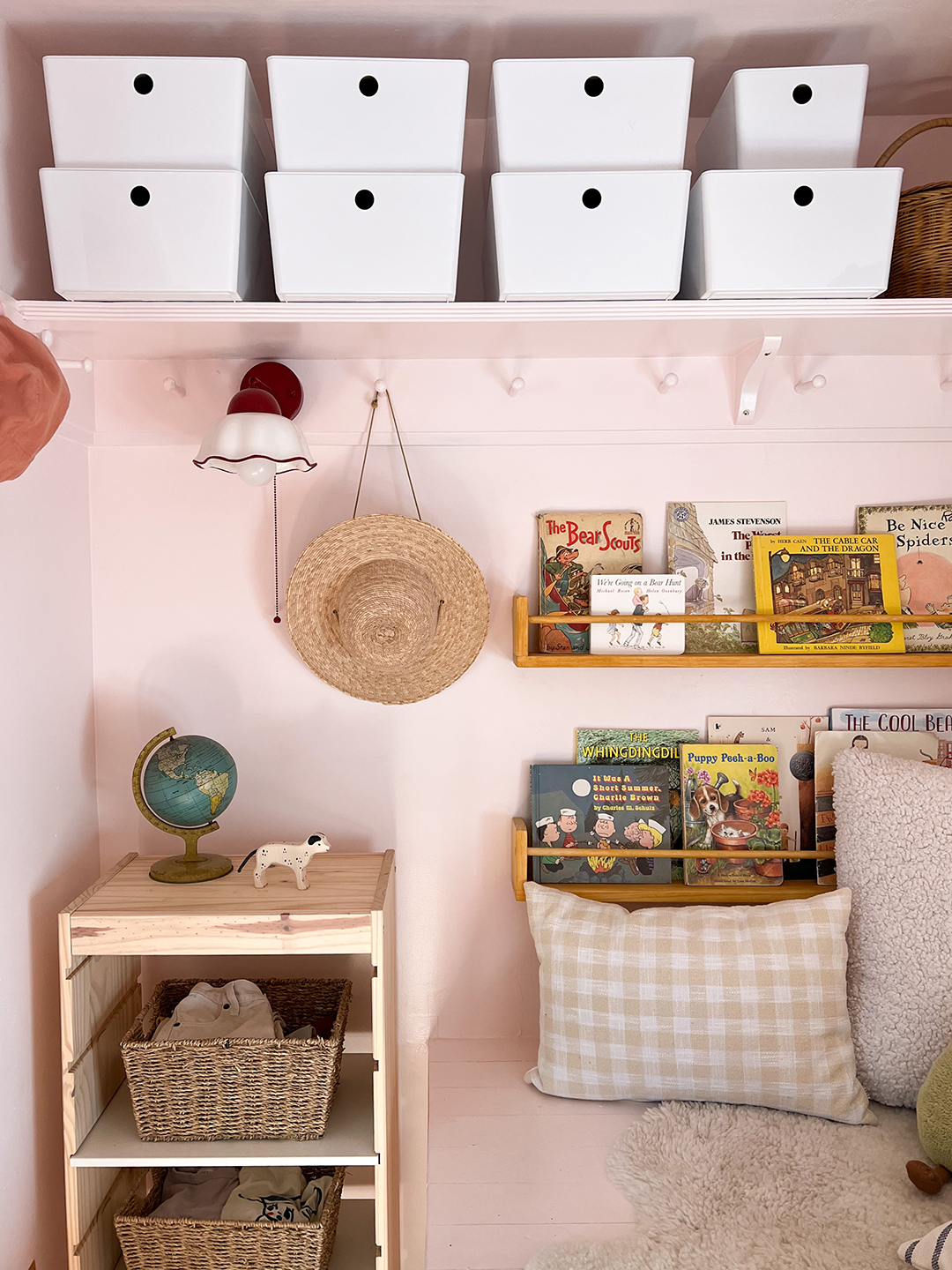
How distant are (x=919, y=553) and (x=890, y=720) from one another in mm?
352

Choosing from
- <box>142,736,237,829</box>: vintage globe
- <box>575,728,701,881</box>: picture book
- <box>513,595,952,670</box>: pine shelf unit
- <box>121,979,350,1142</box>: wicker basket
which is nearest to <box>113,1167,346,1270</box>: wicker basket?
<box>121,979,350,1142</box>: wicker basket

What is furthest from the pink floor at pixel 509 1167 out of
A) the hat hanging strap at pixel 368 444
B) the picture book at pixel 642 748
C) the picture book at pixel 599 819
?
the hat hanging strap at pixel 368 444

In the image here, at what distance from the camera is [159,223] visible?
137 centimetres

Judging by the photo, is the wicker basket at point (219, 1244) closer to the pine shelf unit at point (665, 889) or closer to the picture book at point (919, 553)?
the pine shelf unit at point (665, 889)

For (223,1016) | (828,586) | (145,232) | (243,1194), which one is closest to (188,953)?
(223,1016)

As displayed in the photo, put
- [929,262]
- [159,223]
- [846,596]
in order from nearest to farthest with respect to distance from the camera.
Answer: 1. [159,223]
2. [929,262]
3. [846,596]

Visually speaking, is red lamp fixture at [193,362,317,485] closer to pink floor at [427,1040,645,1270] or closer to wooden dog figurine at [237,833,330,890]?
wooden dog figurine at [237,833,330,890]

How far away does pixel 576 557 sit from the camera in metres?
1.81

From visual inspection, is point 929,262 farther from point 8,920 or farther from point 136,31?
Result: point 8,920

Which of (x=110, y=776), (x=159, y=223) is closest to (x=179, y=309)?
(x=159, y=223)

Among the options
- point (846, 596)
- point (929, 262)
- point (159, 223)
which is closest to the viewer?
point (159, 223)

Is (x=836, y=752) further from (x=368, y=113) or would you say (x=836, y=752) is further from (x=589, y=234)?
(x=368, y=113)

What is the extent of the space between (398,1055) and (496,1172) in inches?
18.8

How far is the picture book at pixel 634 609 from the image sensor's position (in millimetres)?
1747
